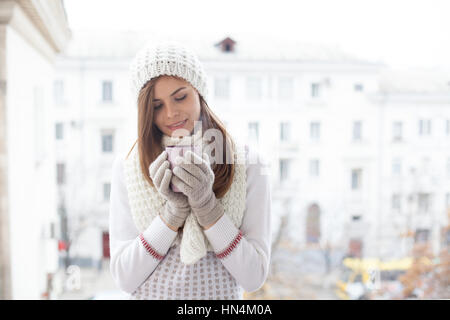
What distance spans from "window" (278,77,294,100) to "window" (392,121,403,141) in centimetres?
71

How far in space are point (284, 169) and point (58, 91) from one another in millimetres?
1472

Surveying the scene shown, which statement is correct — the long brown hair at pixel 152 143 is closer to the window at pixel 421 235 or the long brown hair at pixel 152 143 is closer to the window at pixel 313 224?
the window at pixel 313 224

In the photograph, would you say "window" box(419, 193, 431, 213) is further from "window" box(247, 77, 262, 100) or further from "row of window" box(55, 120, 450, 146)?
"window" box(247, 77, 262, 100)

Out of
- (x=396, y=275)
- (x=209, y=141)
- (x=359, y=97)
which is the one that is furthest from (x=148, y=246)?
(x=396, y=275)

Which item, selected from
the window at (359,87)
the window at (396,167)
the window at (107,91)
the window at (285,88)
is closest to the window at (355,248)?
the window at (396,167)

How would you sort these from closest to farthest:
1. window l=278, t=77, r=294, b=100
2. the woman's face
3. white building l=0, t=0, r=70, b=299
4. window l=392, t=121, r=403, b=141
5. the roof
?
the woman's face → white building l=0, t=0, r=70, b=299 → the roof → window l=278, t=77, r=294, b=100 → window l=392, t=121, r=403, b=141

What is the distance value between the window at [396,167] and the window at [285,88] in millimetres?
859

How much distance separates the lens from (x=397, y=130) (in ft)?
7.59

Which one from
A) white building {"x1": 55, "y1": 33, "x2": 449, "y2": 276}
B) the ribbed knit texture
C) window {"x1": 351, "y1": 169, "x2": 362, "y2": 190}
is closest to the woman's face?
the ribbed knit texture

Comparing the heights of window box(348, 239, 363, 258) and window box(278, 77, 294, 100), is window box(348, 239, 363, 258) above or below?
below

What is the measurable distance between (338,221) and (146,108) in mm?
2153

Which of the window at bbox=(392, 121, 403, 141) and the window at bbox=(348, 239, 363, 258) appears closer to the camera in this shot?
the window at bbox=(392, 121, 403, 141)

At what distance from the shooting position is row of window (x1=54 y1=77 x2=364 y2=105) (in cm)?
198

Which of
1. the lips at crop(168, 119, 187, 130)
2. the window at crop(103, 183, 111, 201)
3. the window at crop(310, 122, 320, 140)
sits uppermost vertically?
the window at crop(310, 122, 320, 140)
